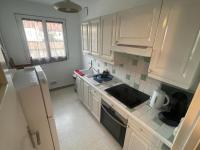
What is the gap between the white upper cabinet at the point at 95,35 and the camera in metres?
1.82

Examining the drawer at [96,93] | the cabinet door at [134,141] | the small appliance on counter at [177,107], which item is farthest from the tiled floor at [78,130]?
the small appliance on counter at [177,107]

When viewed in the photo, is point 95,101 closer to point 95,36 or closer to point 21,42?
point 95,36

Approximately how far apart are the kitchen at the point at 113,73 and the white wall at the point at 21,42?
2cm

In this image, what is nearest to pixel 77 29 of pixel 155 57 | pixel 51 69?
pixel 51 69

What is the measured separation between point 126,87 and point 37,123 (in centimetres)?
141

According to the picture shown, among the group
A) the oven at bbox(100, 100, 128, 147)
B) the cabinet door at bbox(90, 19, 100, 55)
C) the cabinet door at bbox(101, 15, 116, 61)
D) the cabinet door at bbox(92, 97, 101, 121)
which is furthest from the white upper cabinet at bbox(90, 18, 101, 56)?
the oven at bbox(100, 100, 128, 147)

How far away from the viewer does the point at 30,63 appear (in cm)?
274

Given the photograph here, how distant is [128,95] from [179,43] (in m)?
0.98

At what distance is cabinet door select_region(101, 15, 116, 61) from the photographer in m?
1.53

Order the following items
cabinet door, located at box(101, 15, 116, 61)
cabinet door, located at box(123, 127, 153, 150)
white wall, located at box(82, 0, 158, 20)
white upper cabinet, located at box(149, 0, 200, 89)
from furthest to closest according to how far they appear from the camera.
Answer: white wall, located at box(82, 0, 158, 20)
cabinet door, located at box(101, 15, 116, 61)
cabinet door, located at box(123, 127, 153, 150)
white upper cabinet, located at box(149, 0, 200, 89)

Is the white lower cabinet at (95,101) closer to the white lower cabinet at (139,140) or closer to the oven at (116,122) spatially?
the oven at (116,122)

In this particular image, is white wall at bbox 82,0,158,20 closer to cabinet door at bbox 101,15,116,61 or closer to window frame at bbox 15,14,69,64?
cabinet door at bbox 101,15,116,61

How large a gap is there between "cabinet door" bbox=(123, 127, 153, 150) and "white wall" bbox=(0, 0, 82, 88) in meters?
2.76

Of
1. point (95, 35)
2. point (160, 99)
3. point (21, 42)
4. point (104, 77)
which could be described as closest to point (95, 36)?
point (95, 35)
